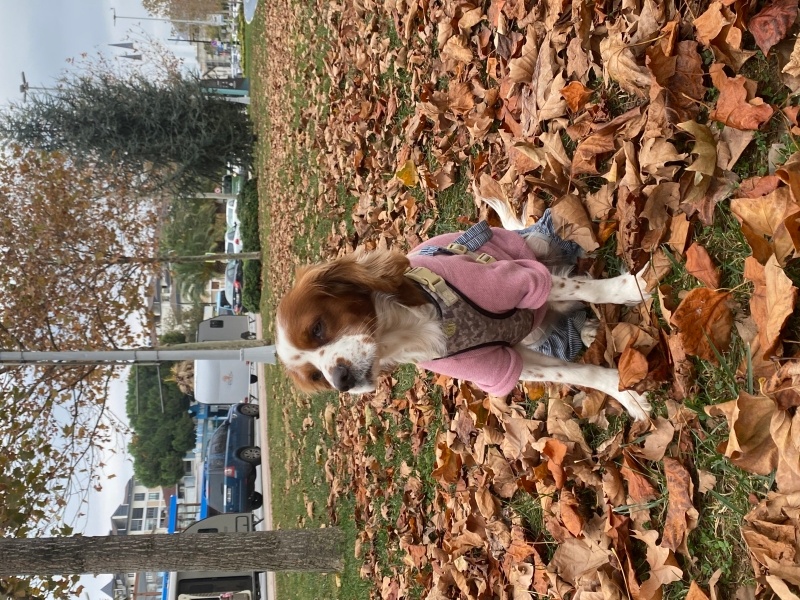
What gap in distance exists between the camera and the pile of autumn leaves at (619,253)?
2.01 m

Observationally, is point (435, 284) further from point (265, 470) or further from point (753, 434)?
→ point (265, 470)

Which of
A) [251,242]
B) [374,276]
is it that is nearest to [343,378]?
[374,276]

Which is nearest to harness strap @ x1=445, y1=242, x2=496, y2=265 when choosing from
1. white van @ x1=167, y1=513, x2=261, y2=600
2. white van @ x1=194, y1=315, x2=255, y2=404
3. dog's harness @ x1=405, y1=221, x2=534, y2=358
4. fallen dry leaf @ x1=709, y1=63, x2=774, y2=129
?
dog's harness @ x1=405, y1=221, x2=534, y2=358

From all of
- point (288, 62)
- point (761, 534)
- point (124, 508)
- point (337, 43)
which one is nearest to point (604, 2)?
point (761, 534)

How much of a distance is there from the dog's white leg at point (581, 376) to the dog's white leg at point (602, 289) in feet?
1.12

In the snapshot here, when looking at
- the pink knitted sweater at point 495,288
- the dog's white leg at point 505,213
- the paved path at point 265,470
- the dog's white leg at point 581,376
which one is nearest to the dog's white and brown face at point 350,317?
the pink knitted sweater at point 495,288

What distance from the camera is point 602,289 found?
2.90 metres

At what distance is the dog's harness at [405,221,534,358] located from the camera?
2.85m

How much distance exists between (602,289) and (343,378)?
1.33 m

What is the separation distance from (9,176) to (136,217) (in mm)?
2660

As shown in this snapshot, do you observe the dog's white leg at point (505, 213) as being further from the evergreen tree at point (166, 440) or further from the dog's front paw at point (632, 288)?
the evergreen tree at point (166, 440)

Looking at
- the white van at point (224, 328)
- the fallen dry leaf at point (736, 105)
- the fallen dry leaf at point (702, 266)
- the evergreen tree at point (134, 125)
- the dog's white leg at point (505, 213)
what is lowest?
the white van at point (224, 328)

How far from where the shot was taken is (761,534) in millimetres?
1916

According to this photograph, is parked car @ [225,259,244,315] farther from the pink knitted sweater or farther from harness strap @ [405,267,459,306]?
harness strap @ [405,267,459,306]
